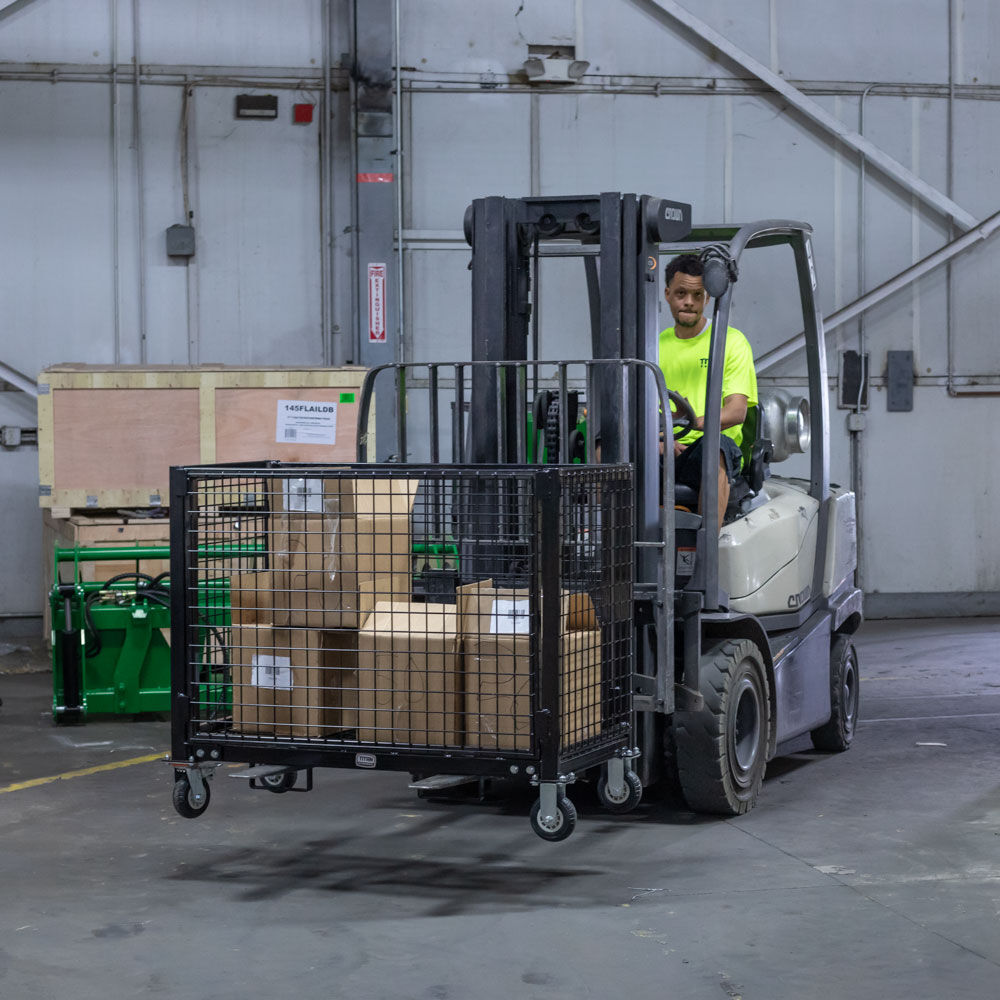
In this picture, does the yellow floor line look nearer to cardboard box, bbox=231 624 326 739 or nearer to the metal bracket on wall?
cardboard box, bbox=231 624 326 739

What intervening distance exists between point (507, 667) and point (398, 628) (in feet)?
1.24

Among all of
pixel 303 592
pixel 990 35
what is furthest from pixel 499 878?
pixel 990 35

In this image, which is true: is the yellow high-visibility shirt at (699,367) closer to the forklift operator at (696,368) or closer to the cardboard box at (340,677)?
the forklift operator at (696,368)

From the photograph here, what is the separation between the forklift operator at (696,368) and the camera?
589 cm

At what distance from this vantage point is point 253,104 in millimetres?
11352

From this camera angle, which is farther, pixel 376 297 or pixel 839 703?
pixel 376 297

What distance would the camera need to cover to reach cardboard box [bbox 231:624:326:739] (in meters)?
4.88

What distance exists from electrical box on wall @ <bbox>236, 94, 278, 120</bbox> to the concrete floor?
232 inches

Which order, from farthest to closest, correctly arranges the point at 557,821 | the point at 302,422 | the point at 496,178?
1. the point at 496,178
2. the point at 302,422
3. the point at 557,821

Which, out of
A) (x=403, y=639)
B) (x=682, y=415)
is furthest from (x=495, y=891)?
(x=682, y=415)

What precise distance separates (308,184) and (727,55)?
341 centimetres

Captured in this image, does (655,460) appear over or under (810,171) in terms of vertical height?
under

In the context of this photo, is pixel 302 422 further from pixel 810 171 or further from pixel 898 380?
pixel 898 380

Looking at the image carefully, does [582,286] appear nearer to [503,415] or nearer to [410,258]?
[410,258]
